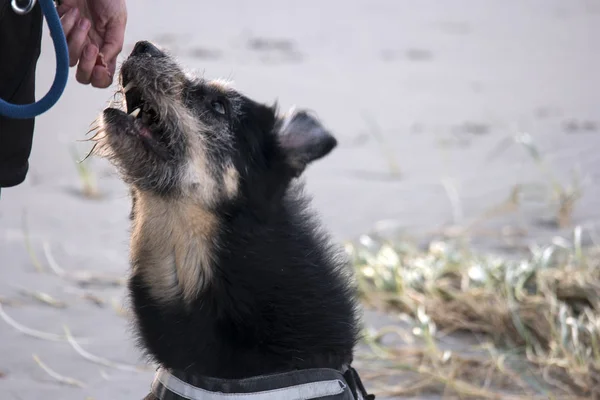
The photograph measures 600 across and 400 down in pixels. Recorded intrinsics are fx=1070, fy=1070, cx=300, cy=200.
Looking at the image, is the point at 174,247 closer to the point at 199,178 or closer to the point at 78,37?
the point at 199,178

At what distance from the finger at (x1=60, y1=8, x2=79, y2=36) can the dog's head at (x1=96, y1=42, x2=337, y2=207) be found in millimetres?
297

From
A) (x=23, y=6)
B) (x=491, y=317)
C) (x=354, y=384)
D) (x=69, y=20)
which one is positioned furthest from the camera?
(x=491, y=317)

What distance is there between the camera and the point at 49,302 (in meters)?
5.80

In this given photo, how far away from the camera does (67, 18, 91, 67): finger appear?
3.82 metres

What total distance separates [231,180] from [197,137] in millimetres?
211

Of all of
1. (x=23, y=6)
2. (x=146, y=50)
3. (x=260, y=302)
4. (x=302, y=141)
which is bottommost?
(x=260, y=302)

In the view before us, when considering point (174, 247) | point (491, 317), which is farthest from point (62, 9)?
point (491, 317)

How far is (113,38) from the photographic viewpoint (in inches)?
155

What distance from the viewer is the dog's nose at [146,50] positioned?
4.12 m

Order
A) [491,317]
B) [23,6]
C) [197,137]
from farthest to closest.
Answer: [491,317]
[197,137]
[23,6]

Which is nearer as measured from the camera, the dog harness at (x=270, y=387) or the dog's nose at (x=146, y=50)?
the dog harness at (x=270, y=387)

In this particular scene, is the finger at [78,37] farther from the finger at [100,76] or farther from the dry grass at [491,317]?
the dry grass at [491,317]

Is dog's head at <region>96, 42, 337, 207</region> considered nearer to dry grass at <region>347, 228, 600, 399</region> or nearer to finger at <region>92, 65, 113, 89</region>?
finger at <region>92, 65, 113, 89</region>

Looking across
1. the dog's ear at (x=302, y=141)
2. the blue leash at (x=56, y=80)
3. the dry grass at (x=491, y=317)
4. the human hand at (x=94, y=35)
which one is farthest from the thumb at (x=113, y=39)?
the dry grass at (x=491, y=317)
